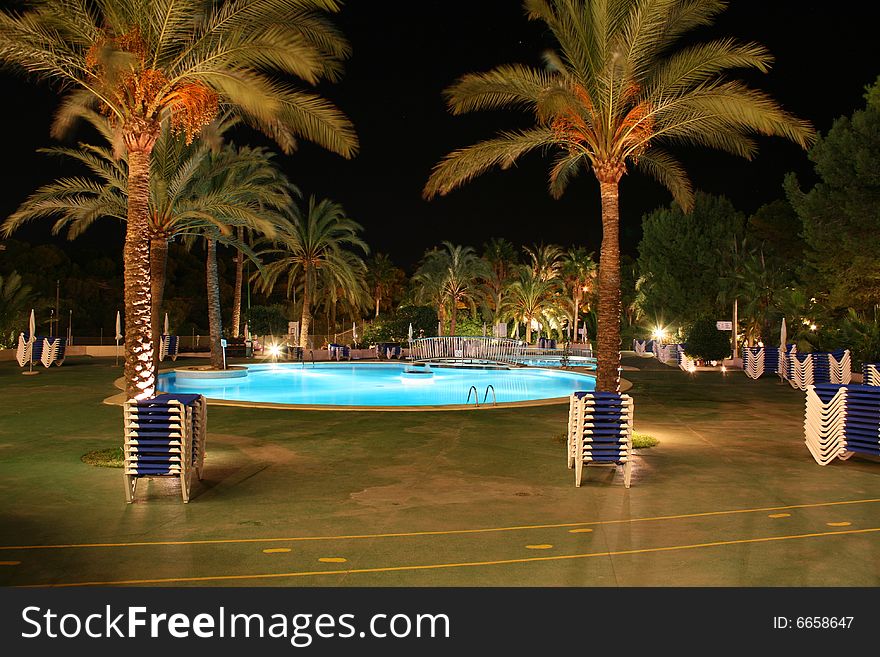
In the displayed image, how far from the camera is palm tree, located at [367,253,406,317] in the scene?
86.5 metres

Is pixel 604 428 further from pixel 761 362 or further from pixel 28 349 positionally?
pixel 28 349

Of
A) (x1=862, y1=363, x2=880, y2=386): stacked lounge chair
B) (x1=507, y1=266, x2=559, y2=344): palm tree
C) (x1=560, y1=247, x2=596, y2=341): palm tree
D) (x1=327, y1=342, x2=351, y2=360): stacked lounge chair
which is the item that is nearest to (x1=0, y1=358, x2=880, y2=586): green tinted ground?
(x1=862, y1=363, x2=880, y2=386): stacked lounge chair

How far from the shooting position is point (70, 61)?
465 inches

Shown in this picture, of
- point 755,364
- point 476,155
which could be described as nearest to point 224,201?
point 476,155

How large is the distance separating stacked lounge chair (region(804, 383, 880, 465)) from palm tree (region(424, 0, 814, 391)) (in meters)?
3.33

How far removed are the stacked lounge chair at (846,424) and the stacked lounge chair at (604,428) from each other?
3.58 m

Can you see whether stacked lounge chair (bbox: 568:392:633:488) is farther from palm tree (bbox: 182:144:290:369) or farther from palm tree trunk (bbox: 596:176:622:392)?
palm tree (bbox: 182:144:290:369)

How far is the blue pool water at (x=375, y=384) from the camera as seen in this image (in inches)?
879

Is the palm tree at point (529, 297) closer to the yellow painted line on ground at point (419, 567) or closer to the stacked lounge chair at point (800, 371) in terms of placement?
the stacked lounge chair at point (800, 371)

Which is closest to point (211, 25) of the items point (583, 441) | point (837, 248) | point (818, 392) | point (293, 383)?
point (583, 441)

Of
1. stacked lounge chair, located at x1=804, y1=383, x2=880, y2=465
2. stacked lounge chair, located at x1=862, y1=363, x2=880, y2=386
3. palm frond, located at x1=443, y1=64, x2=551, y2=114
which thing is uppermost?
palm frond, located at x1=443, y1=64, x2=551, y2=114

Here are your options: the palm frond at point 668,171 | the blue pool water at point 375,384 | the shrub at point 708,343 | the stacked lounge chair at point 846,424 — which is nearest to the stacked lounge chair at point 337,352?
the blue pool water at point 375,384

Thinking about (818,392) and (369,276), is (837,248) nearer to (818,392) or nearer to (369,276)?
(818,392)

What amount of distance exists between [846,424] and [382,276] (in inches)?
3028
